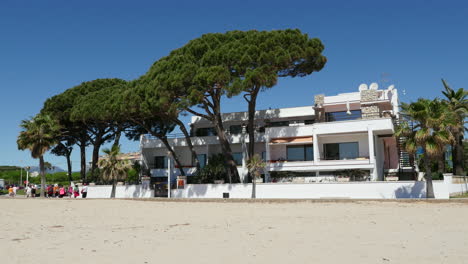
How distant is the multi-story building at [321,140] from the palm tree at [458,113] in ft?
13.8

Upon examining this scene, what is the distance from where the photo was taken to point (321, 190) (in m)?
29.8

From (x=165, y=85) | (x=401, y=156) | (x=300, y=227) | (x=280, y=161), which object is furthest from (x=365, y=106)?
(x=300, y=227)

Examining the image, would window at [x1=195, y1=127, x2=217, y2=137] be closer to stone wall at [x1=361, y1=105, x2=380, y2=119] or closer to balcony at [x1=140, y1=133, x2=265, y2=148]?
balcony at [x1=140, y1=133, x2=265, y2=148]

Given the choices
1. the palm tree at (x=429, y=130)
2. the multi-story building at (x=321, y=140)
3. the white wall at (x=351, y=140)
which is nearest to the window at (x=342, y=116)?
the multi-story building at (x=321, y=140)

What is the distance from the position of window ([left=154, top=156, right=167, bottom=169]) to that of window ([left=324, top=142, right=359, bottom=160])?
59.3 feet

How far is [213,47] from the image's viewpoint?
33094 millimetres

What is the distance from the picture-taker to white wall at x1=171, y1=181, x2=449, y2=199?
2665 cm

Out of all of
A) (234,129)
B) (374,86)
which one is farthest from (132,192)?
(374,86)

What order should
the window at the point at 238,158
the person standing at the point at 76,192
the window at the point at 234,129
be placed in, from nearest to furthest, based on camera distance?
the person standing at the point at 76,192, the window at the point at 238,158, the window at the point at 234,129

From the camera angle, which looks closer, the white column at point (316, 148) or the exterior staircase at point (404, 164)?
the white column at point (316, 148)

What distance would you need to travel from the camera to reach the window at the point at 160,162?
44344 millimetres

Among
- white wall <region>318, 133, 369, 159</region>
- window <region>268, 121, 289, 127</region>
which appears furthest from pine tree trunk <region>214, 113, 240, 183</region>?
window <region>268, 121, 289, 127</region>

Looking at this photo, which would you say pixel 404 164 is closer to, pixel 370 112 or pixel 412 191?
pixel 370 112

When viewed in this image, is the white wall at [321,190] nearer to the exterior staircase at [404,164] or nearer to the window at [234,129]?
the exterior staircase at [404,164]
